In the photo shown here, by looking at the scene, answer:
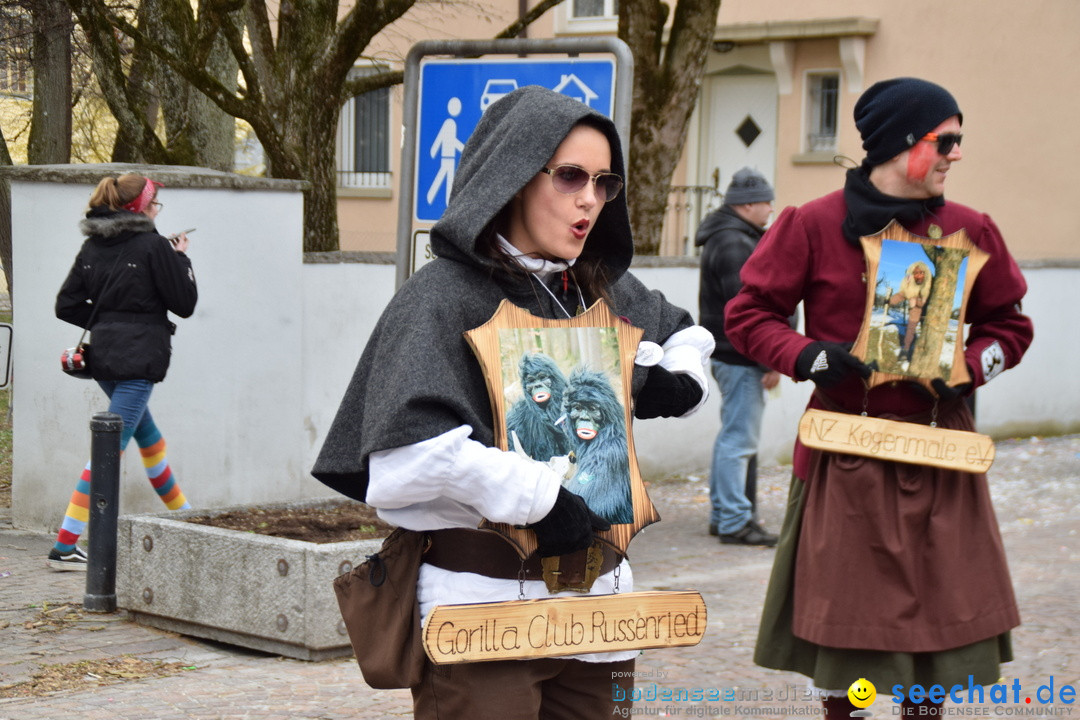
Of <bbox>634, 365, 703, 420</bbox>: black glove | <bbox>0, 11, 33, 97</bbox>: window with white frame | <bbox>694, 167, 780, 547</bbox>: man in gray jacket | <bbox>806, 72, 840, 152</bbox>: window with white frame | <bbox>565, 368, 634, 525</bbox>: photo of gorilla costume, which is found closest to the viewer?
<bbox>565, 368, 634, 525</bbox>: photo of gorilla costume

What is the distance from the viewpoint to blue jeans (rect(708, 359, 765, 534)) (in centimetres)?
810

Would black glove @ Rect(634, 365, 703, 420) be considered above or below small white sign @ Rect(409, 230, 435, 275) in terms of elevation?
below

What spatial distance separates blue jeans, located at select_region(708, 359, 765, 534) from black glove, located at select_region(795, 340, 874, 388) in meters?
4.24

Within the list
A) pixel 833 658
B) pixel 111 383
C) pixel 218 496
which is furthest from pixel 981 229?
pixel 218 496

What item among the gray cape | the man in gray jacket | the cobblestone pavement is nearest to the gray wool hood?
the gray cape

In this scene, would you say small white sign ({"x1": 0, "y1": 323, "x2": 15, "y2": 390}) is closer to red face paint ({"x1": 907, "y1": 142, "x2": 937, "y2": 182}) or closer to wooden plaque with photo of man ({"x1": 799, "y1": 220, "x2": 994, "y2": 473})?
wooden plaque with photo of man ({"x1": 799, "y1": 220, "x2": 994, "y2": 473})

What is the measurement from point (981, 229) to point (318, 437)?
18.0ft

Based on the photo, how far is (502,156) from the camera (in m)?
2.64

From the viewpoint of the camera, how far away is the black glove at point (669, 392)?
9.39 ft

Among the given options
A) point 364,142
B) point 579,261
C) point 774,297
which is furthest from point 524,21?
point 364,142

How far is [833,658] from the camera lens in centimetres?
373

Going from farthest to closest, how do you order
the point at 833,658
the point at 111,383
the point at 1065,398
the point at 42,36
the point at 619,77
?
the point at 42,36, the point at 1065,398, the point at 111,383, the point at 619,77, the point at 833,658

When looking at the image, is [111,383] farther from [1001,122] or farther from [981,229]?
[1001,122]

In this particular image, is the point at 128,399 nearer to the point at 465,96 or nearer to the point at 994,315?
the point at 465,96
